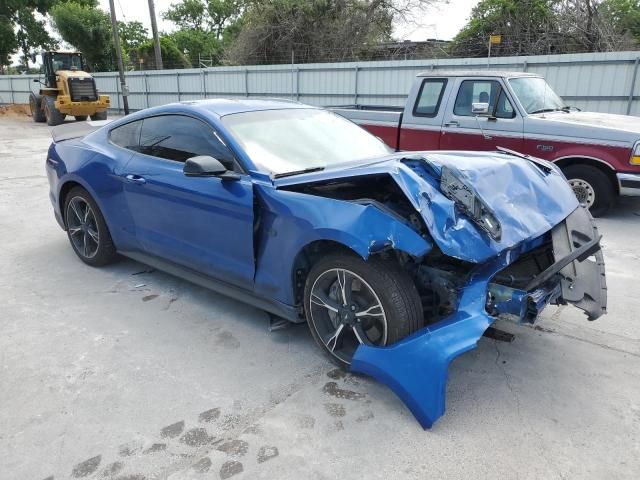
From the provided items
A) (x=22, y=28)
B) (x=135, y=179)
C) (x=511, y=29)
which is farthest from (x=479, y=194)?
(x=22, y=28)

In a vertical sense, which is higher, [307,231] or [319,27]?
[319,27]

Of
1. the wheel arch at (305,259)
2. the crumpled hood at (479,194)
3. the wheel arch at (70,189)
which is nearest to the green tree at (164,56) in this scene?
the wheel arch at (70,189)

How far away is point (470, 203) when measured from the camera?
280cm

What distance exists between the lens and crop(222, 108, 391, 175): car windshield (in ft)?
11.8

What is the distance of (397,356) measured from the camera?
273 cm

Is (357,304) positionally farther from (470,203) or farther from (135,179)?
(135,179)

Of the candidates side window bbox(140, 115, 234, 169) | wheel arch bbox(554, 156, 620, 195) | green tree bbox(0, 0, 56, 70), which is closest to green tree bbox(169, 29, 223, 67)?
green tree bbox(0, 0, 56, 70)

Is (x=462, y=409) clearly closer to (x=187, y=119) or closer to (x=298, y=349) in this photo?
(x=298, y=349)

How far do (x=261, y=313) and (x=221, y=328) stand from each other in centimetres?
36

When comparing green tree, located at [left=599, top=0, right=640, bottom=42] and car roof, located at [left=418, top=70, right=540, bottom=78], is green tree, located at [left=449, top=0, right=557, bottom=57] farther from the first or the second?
car roof, located at [left=418, top=70, right=540, bottom=78]

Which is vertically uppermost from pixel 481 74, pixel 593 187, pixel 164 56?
pixel 164 56

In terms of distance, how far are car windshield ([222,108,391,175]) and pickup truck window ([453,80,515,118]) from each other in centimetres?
356

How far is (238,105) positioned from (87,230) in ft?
6.79

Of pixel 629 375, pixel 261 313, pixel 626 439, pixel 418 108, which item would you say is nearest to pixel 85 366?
pixel 261 313
